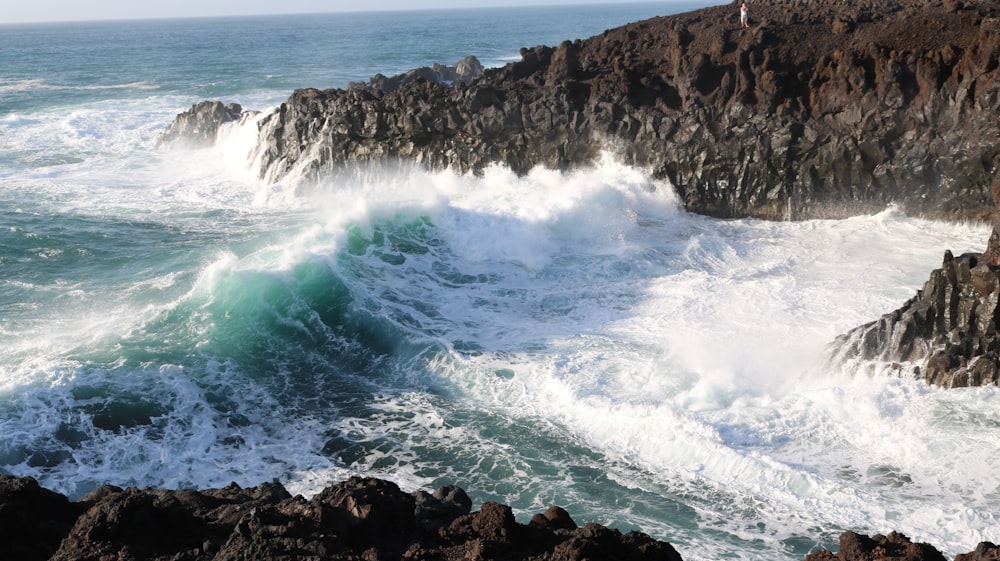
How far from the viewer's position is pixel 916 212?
66.4 ft

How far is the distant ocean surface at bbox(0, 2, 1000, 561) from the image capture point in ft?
35.2

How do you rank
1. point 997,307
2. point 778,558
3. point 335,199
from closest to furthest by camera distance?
point 778,558, point 997,307, point 335,199

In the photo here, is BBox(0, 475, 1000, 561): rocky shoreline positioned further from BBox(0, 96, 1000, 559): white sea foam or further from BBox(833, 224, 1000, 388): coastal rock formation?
BBox(833, 224, 1000, 388): coastal rock formation

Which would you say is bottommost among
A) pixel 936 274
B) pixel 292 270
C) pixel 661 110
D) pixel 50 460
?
pixel 50 460

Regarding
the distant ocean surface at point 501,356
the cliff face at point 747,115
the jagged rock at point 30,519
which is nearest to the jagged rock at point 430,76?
the cliff face at point 747,115

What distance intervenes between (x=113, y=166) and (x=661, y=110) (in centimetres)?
1787

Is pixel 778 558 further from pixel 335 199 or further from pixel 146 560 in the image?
pixel 335 199

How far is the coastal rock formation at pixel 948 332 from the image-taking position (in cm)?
1241

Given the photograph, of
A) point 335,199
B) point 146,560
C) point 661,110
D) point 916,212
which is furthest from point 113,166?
point 146,560

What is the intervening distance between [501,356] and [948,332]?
647 cm

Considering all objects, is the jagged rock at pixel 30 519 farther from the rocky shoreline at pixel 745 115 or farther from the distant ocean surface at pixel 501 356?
the rocky shoreline at pixel 745 115

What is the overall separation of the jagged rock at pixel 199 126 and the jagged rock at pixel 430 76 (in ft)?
17.0

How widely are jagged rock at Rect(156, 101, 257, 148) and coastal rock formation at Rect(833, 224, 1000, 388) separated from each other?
2463 centimetres

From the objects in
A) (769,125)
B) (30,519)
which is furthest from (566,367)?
(769,125)
